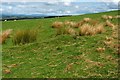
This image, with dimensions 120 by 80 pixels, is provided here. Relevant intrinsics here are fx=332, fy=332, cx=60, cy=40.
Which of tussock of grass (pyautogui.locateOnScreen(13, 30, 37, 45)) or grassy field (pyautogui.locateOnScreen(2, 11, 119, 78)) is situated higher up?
tussock of grass (pyautogui.locateOnScreen(13, 30, 37, 45))

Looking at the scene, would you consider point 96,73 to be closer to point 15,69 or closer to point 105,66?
point 105,66

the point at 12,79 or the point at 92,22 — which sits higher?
the point at 92,22

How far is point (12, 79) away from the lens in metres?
11.1

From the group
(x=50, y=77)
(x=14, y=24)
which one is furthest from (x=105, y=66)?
(x=14, y=24)

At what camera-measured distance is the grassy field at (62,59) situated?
11.3 m

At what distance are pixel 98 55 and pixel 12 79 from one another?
3.72m

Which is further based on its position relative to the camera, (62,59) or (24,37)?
(24,37)

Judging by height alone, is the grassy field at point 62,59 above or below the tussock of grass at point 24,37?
below

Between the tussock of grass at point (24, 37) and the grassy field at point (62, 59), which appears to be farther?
the tussock of grass at point (24, 37)

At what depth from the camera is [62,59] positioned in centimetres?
1295

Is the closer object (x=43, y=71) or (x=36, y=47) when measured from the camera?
(x=43, y=71)

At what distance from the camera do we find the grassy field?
445 inches

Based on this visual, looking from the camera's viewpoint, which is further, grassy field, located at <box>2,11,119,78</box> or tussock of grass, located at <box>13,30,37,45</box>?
tussock of grass, located at <box>13,30,37,45</box>

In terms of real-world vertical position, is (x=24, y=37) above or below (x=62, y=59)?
above
